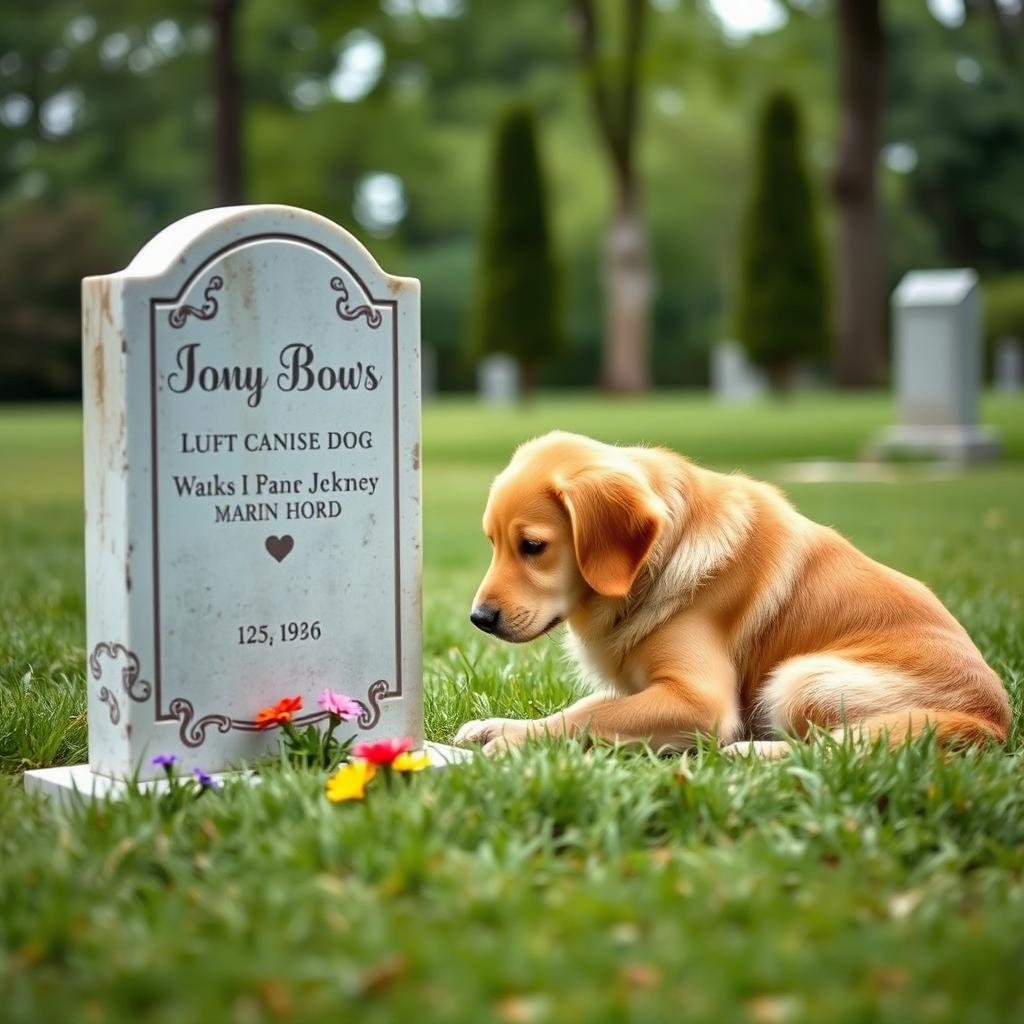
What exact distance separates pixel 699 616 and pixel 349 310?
134 cm

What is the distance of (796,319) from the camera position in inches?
1202

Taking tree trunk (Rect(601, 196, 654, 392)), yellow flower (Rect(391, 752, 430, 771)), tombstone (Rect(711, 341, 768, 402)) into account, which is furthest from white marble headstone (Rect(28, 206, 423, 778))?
tombstone (Rect(711, 341, 768, 402))

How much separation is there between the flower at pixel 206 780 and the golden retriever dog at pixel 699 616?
0.76m

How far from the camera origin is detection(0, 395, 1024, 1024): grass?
8.32 feet

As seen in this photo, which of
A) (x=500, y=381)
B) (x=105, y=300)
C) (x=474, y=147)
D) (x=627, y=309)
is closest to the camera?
(x=105, y=300)

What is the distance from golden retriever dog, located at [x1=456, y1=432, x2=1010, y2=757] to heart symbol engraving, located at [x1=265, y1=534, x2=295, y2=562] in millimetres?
532

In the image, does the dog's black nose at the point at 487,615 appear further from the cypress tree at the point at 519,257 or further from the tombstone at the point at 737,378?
the tombstone at the point at 737,378

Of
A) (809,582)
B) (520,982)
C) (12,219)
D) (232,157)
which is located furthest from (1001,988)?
(12,219)

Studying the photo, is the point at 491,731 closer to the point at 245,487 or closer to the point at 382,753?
the point at 382,753

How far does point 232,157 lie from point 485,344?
849 cm

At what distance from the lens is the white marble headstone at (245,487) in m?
3.84

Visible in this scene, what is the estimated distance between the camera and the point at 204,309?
154 inches

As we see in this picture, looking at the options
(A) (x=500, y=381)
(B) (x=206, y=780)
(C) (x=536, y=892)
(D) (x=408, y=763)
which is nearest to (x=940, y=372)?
(D) (x=408, y=763)

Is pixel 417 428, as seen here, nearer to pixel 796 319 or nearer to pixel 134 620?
pixel 134 620
